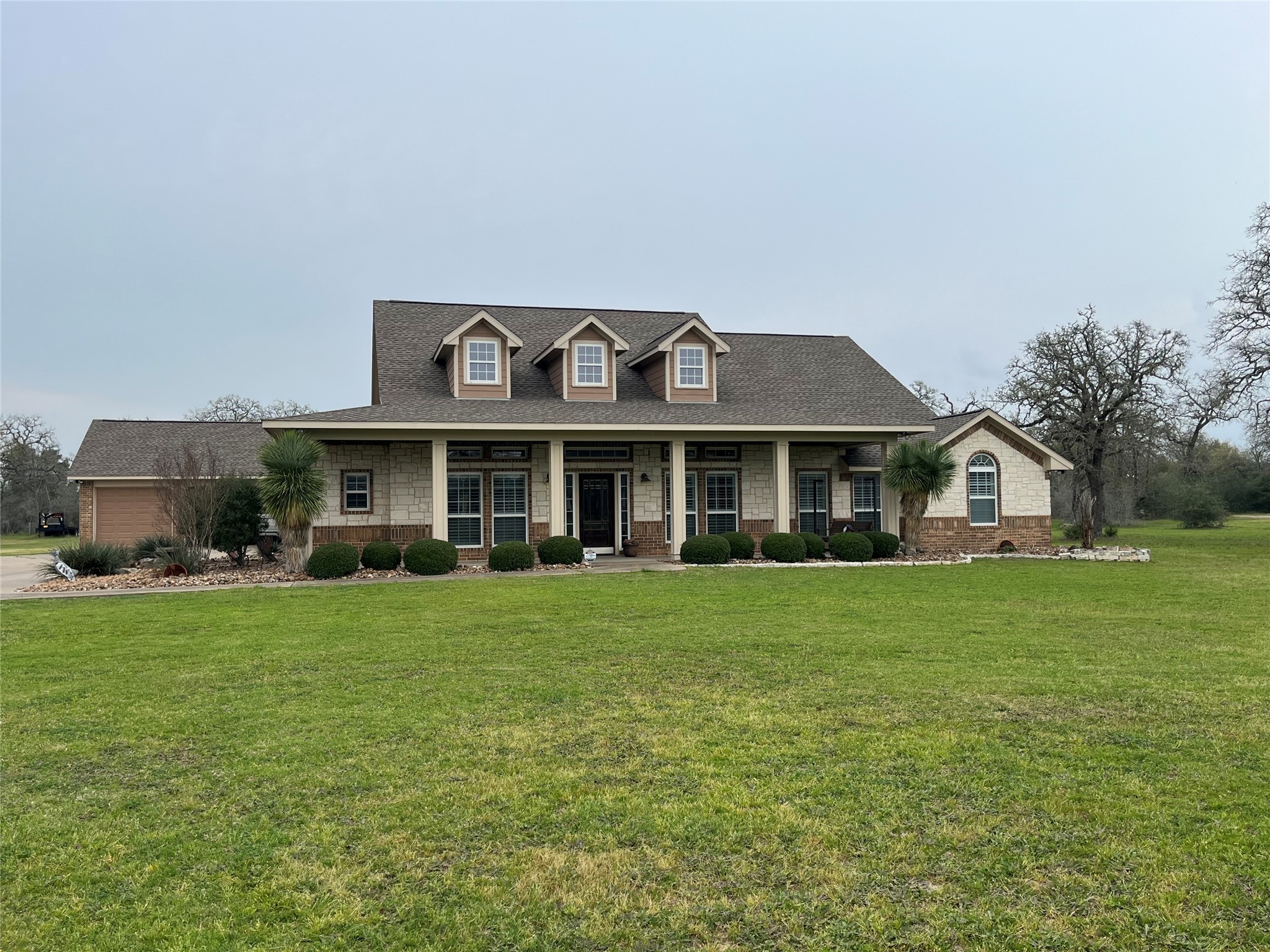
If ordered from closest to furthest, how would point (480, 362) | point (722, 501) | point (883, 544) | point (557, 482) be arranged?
point (557, 482) → point (480, 362) → point (883, 544) → point (722, 501)

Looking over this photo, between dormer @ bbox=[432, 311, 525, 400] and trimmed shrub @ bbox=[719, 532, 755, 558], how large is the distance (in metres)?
6.67

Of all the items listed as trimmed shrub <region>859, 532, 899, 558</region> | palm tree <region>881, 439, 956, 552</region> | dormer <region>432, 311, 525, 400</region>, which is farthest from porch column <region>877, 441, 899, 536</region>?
dormer <region>432, 311, 525, 400</region>

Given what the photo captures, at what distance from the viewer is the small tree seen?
21078mm

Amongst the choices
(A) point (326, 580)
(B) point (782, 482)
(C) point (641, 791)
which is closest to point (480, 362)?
(A) point (326, 580)

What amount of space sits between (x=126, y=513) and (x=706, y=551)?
20.7 m

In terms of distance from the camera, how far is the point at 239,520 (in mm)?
21344

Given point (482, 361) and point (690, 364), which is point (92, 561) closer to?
point (482, 361)

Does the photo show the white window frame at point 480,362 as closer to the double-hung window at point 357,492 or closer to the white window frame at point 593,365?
the white window frame at point 593,365

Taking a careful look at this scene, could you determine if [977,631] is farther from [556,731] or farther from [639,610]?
[556,731]

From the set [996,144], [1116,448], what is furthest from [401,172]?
[1116,448]

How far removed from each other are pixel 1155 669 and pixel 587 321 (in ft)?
53.6

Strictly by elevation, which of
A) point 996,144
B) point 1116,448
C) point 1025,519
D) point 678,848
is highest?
point 996,144

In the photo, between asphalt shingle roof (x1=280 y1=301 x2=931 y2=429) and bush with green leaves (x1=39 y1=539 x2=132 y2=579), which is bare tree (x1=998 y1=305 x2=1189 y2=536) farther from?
bush with green leaves (x1=39 y1=539 x2=132 y2=579)

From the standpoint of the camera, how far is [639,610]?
42.1 ft
